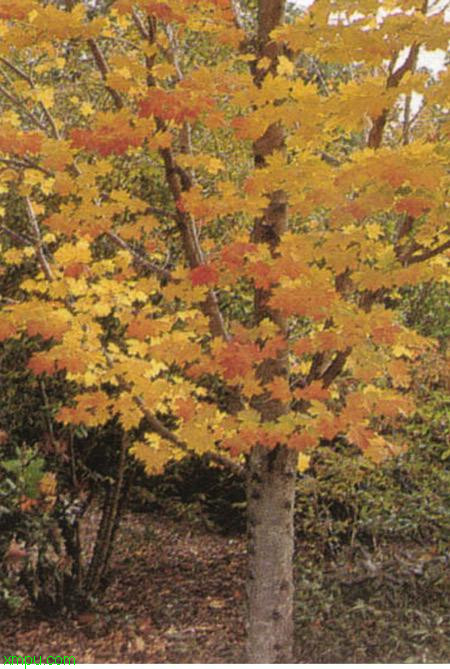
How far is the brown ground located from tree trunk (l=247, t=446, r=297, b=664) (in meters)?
0.76

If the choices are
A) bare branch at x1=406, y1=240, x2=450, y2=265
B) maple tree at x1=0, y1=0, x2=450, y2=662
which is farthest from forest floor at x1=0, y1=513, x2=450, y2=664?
bare branch at x1=406, y1=240, x2=450, y2=265

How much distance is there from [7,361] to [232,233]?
1.68 m

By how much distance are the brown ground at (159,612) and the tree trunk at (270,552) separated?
76 cm

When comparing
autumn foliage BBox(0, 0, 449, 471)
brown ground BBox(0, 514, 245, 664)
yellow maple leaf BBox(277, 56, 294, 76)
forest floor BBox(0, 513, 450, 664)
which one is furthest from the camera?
brown ground BBox(0, 514, 245, 664)

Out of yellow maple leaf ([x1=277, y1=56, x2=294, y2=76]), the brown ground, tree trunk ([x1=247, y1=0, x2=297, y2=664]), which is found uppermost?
yellow maple leaf ([x1=277, y1=56, x2=294, y2=76])

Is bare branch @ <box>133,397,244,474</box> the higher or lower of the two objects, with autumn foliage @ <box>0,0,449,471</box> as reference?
lower

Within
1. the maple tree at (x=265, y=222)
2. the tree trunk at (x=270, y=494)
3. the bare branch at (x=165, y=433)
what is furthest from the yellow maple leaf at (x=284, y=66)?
the bare branch at (x=165, y=433)

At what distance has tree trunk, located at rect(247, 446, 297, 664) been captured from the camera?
421 centimetres

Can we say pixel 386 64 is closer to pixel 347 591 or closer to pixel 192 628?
pixel 347 591

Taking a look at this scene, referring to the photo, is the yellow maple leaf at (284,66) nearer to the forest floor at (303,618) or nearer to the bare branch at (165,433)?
the bare branch at (165,433)

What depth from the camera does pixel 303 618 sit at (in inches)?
206

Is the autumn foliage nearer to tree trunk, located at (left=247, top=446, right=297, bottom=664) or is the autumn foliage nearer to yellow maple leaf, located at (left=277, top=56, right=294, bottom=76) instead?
yellow maple leaf, located at (left=277, top=56, right=294, bottom=76)

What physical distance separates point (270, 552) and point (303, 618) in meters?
1.22

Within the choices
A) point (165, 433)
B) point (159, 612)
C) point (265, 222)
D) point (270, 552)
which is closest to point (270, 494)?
point (270, 552)
